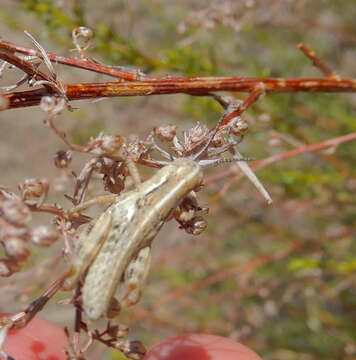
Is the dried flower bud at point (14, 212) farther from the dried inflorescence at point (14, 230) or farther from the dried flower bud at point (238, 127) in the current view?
the dried flower bud at point (238, 127)

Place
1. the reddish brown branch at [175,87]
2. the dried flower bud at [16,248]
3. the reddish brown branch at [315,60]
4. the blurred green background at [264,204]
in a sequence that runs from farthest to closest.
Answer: the blurred green background at [264,204]
the reddish brown branch at [315,60]
the reddish brown branch at [175,87]
the dried flower bud at [16,248]

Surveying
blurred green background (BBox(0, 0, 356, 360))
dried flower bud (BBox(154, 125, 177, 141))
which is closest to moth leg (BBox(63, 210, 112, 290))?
dried flower bud (BBox(154, 125, 177, 141))

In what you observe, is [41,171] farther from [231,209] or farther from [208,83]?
[208,83]

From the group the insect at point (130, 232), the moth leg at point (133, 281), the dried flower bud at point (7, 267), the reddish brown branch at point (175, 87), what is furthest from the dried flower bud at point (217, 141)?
the dried flower bud at point (7, 267)

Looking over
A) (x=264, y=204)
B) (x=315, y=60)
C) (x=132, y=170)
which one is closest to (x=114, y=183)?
(x=132, y=170)

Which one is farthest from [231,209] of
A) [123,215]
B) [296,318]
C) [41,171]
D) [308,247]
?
[41,171]

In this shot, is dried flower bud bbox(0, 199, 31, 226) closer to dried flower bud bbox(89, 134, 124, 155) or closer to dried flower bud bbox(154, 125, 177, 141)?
dried flower bud bbox(89, 134, 124, 155)
